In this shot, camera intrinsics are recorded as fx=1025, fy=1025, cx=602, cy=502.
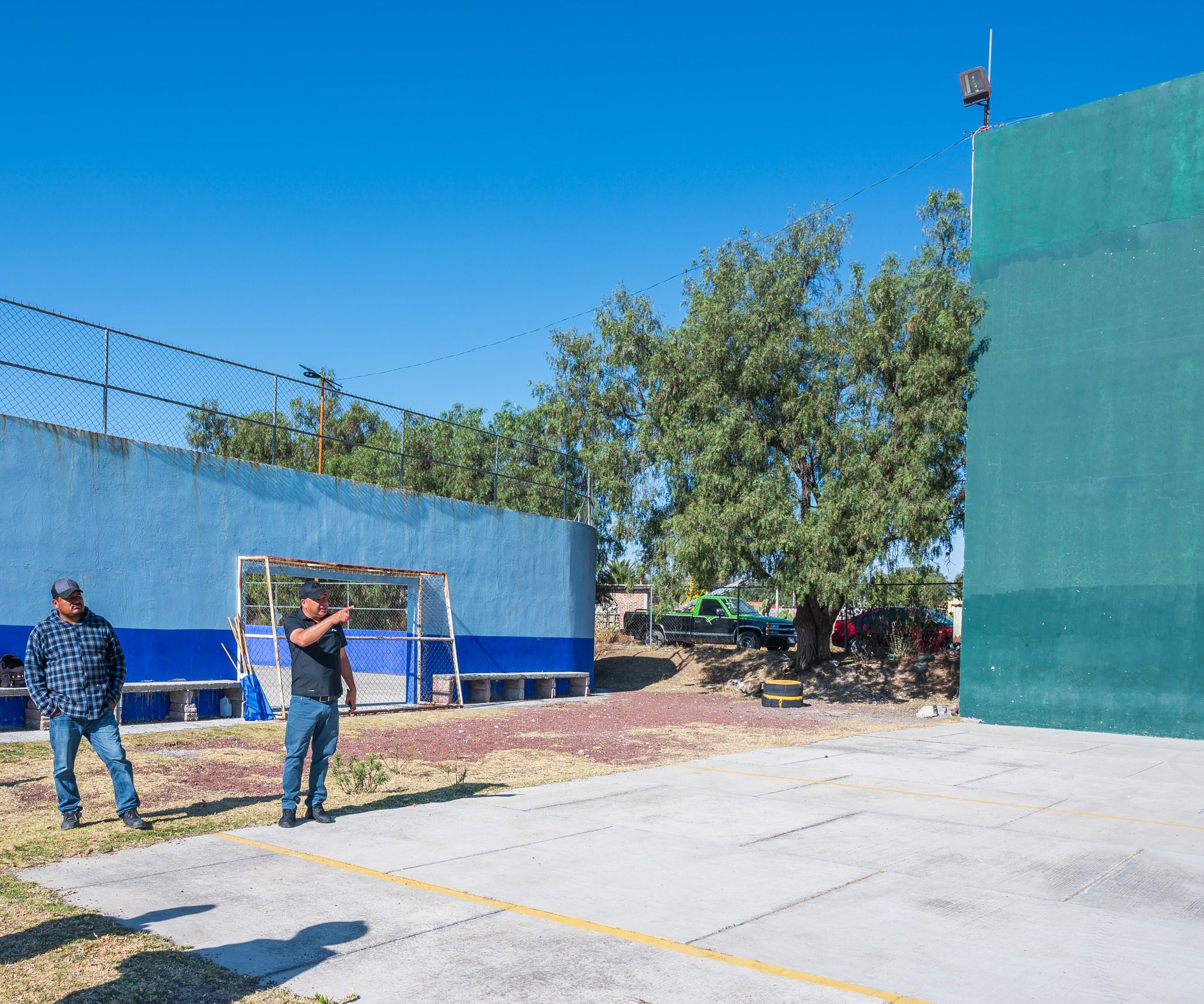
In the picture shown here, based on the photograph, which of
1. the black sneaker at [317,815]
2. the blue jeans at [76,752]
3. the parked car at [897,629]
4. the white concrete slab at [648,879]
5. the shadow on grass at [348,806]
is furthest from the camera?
the parked car at [897,629]

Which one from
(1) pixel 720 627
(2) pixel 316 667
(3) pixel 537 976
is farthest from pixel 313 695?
(1) pixel 720 627

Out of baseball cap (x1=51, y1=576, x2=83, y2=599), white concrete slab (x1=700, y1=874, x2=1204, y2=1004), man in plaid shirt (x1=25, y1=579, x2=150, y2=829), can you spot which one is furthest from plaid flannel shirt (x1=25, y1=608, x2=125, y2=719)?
white concrete slab (x1=700, y1=874, x2=1204, y2=1004)

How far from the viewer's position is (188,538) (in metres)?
14.9

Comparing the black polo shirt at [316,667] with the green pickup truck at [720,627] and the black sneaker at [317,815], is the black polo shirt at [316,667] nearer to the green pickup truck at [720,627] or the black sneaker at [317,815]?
the black sneaker at [317,815]

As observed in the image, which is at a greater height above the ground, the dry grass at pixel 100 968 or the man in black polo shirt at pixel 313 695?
the man in black polo shirt at pixel 313 695

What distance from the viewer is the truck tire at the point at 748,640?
101 feet

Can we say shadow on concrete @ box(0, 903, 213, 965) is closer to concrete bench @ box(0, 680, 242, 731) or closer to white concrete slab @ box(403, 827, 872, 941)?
white concrete slab @ box(403, 827, 872, 941)

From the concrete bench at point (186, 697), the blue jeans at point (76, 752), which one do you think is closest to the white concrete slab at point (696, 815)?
the blue jeans at point (76, 752)

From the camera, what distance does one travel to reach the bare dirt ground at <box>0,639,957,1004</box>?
4.40 meters

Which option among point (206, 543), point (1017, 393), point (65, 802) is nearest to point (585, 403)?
point (1017, 393)

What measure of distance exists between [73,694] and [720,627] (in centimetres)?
2562

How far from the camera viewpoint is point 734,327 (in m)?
21.7

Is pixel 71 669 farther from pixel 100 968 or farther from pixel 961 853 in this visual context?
pixel 961 853

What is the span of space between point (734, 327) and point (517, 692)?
884 centimetres
